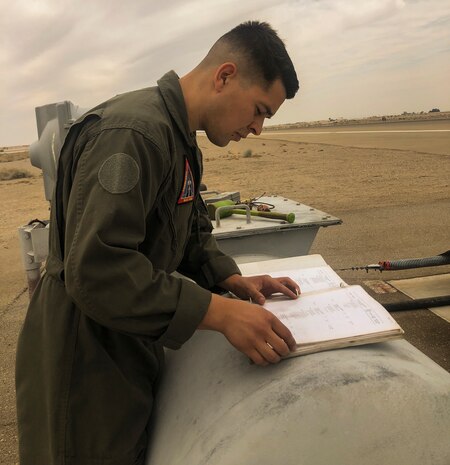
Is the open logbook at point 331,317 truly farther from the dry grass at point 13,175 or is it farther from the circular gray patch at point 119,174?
the dry grass at point 13,175

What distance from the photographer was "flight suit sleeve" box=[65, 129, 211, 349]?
113 cm

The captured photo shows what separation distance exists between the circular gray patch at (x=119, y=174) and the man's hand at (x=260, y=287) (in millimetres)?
753

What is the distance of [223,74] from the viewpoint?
149 cm

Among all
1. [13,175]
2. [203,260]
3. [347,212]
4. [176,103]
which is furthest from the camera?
[13,175]

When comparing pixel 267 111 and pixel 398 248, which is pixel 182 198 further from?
pixel 398 248

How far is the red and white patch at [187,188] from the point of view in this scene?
145 cm

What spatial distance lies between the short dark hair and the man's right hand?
69 cm

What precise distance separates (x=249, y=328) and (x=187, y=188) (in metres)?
0.46

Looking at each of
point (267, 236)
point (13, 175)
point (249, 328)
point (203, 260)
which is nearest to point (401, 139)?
point (13, 175)

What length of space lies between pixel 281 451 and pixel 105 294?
0.52 m

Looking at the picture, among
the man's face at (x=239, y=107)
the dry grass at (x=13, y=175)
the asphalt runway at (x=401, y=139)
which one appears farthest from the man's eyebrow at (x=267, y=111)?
the dry grass at (x=13, y=175)

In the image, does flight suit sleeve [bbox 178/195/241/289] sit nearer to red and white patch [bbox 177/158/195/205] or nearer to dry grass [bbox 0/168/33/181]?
red and white patch [bbox 177/158/195/205]

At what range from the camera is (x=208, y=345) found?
1609mm

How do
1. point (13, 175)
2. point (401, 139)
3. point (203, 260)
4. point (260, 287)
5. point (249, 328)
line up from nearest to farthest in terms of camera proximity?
point (249, 328), point (260, 287), point (203, 260), point (13, 175), point (401, 139)
